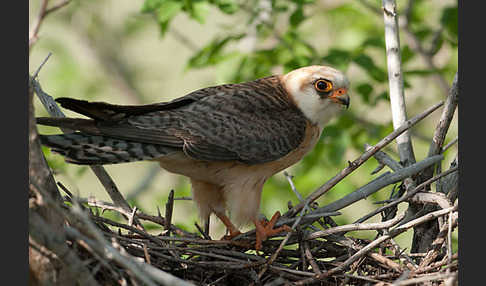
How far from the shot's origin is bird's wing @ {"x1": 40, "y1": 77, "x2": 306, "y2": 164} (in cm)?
441

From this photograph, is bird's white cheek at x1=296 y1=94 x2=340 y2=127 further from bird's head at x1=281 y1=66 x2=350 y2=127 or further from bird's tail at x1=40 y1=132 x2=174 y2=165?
bird's tail at x1=40 y1=132 x2=174 y2=165

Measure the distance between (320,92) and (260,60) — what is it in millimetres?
1486

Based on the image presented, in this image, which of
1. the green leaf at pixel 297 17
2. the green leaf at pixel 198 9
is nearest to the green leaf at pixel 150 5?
the green leaf at pixel 198 9

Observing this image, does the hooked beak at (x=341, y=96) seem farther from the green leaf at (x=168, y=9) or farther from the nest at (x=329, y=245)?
the green leaf at (x=168, y=9)

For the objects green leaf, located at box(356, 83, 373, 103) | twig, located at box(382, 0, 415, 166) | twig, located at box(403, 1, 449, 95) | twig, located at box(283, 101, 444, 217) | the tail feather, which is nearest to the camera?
the tail feather

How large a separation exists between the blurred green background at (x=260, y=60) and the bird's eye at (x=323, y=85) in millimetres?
775

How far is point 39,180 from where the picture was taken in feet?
9.82

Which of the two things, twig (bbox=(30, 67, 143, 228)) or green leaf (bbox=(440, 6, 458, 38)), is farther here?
green leaf (bbox=(440, 6, 458, 38))

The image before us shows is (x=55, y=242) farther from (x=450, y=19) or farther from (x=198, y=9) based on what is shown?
(x=450, y=19)

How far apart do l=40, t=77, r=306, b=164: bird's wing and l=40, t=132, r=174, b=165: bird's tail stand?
0.17 feet

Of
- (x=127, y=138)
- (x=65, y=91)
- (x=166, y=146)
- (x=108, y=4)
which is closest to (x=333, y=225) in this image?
(x=166, y=146)

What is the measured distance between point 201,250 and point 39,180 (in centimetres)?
172

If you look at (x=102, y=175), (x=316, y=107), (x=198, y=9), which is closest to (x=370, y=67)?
(x=316, y=107)

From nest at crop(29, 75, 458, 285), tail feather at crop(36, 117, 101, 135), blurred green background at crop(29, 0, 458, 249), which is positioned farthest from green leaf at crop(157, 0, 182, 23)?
tail feather at crop(36, 117, 101, 135)
